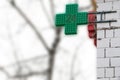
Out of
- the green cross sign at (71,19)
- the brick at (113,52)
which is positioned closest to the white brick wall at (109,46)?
the brick at (113,52)

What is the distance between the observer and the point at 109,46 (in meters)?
2.45

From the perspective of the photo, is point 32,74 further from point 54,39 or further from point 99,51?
point 99,51

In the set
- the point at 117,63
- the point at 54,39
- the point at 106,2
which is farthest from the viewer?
the point at 54,39

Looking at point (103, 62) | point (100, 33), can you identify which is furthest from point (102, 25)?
point (103, 62)

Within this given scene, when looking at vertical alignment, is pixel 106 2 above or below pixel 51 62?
below

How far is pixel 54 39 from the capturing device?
18.1 ft

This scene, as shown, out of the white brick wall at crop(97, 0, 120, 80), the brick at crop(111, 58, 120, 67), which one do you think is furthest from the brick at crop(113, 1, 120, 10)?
the brick at crop(111, 58, 120, 67)

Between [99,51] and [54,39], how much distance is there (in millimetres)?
3094

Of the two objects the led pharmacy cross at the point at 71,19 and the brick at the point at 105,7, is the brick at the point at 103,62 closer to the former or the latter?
the led pharmacy cross at the point at 71,19

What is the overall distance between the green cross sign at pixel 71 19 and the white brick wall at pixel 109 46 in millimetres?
125

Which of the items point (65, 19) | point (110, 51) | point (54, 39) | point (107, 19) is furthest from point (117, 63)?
point (54, 39)

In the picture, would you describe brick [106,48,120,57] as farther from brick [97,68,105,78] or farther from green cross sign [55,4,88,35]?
green cross sign [55,4,88,35]

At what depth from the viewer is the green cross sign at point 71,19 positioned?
98.3 inches

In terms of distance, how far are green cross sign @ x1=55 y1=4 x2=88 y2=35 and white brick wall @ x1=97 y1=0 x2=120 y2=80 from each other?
0.41 feet
